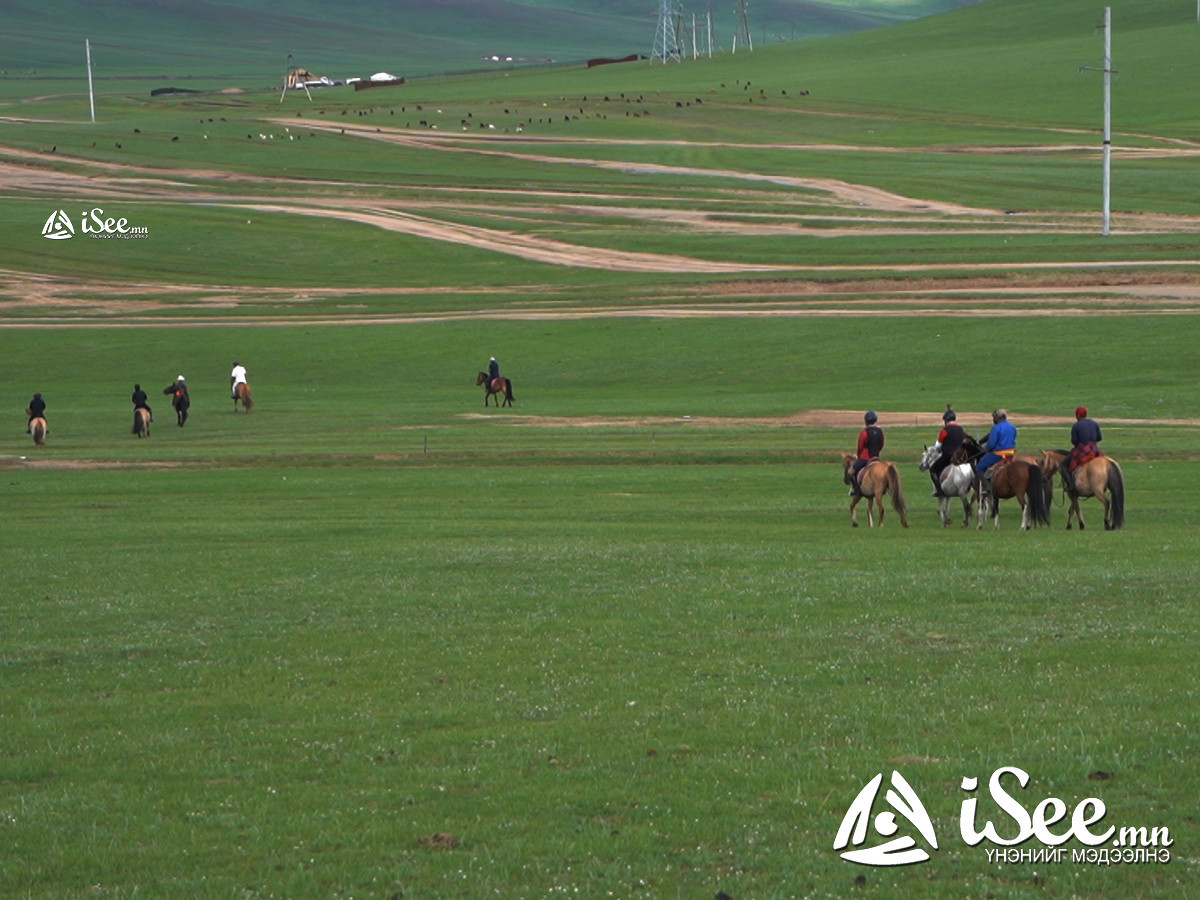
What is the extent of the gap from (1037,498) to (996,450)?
1224 mm

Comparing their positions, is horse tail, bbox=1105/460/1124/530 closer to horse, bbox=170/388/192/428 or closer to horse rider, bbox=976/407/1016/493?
horse rider, bbox=976/407/1016/493

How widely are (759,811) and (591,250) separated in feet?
259

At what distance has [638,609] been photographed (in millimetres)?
18062

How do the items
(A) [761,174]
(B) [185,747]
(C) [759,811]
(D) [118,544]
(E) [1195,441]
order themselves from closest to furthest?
1. (C) [759,811]
2. (B) [185,747]
3. (D) [118,544]
4. (E) [1195,441]
5. (A) [761,174]

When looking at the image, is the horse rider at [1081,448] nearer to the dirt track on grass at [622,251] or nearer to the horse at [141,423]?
the horse at [141,423]

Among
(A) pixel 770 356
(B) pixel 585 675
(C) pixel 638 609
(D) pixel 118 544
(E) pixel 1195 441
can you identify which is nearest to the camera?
(B) pixel 585 675

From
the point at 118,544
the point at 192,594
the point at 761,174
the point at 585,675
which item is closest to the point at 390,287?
the point at 761,174

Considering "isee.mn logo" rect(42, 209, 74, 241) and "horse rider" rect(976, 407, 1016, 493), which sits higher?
"isee.mn logo" rect(42, 209, 74, 241)

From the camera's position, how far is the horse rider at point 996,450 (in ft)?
86.3

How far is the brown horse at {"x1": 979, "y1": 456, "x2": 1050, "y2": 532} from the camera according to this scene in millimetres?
25641

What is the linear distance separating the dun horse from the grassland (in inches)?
45.0

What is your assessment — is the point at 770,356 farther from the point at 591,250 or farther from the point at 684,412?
the point at 591,250

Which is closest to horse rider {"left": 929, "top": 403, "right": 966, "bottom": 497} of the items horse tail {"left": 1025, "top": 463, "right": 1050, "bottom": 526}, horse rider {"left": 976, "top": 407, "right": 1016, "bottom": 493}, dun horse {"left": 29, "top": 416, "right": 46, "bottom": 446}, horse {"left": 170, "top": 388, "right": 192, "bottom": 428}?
horse rider {"left": 976, "top": 407, "right": 1016, "bottom": 493}

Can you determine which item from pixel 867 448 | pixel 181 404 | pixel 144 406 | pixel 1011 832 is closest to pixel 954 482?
pixel 867 448
